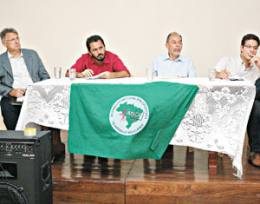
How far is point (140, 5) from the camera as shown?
3.83 m

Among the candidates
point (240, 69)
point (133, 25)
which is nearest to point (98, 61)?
point (133, 25)

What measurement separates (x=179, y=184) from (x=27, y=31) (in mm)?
2648

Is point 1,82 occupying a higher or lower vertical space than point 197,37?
lower

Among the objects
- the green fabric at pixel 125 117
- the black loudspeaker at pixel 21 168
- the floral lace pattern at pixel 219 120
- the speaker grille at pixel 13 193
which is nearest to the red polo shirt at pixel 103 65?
the green fabric at pixel 125 117

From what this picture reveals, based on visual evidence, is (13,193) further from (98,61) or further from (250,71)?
(250,71)

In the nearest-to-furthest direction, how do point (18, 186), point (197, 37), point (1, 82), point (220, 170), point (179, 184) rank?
point (18, 186), point (179, 184), point (220, 170), point (1, 82), point (197, 37)

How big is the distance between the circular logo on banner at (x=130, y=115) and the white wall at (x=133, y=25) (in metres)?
1.72

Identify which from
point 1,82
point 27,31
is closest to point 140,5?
point 27,31

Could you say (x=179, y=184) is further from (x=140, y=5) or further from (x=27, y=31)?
(x=27, y=31)

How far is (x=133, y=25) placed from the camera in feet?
12.7

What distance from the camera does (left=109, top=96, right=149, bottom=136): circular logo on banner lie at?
2.23 meters

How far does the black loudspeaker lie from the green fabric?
1.79 ft

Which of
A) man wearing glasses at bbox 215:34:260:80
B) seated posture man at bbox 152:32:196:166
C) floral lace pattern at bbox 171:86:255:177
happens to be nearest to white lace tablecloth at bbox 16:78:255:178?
floral lace pattern at bbox 171:86:255:177

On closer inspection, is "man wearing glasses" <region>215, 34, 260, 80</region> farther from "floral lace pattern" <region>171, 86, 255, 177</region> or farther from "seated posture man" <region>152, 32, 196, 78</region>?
"floral lace pattern" <region>171, 86, 255, 177</region>
